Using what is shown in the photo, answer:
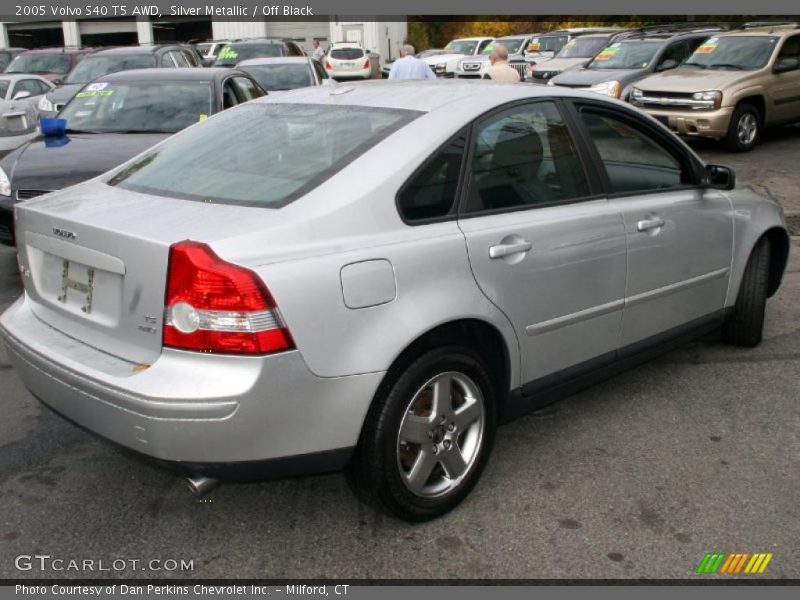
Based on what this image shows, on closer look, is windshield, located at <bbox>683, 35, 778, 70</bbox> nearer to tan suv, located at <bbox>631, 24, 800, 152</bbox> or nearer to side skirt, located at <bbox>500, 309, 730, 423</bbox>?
tan suv, located at <bbox>631, 24, 800, 152</bbox>

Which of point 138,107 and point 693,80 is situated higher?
point 138,107

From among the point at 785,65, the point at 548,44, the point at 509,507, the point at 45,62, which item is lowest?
the point at 548,44

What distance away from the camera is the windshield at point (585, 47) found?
18688 millimetres

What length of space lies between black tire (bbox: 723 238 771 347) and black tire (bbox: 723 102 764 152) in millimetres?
8088

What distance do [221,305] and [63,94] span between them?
10462 mm

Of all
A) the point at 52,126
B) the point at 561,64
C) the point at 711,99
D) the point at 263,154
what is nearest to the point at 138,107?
the point at 52,126

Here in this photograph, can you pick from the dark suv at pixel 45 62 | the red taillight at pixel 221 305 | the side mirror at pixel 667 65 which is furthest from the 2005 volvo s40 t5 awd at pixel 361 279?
the dark suv at pixel 45 62

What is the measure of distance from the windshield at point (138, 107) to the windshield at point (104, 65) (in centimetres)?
438

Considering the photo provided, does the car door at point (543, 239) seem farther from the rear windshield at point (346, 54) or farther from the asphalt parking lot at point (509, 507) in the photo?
the rear windshield at point (346, 54)

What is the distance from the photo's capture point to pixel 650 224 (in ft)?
12.9

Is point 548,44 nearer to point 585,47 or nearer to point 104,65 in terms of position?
point 585,47

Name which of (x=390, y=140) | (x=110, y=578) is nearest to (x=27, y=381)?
(x=110, y=578)

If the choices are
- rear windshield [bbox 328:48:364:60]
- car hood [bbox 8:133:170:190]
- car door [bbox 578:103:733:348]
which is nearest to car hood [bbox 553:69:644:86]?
car hood [bbox 8:133:170:190]

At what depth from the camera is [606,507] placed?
334 centimetres
